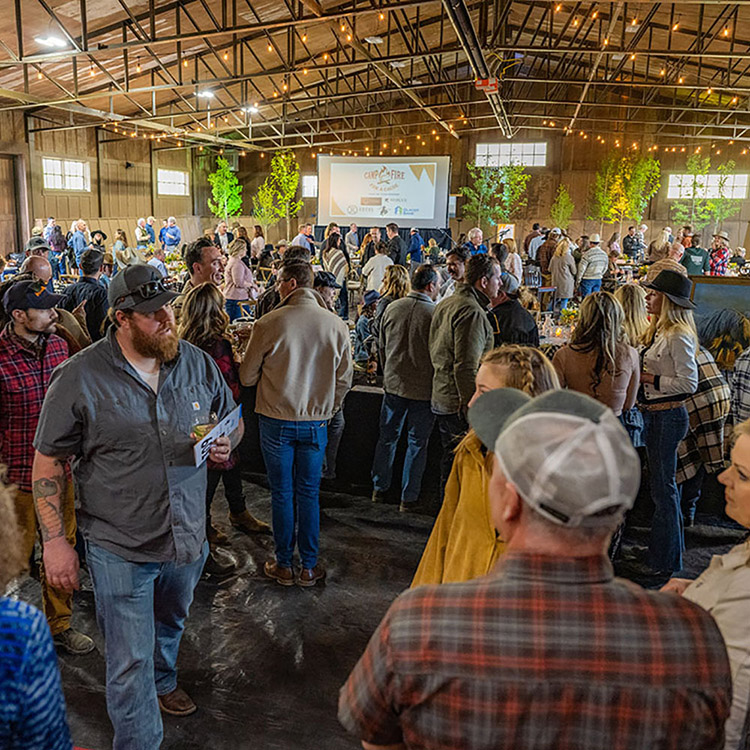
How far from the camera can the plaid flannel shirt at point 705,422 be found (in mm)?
3857

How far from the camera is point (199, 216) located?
2545 cm

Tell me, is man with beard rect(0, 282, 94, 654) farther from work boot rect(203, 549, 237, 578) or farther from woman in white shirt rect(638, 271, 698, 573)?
woman in white shirt rect(638, 271, 698, 573)

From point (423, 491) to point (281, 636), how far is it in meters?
1.90

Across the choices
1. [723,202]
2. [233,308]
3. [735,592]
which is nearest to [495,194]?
[723,202]

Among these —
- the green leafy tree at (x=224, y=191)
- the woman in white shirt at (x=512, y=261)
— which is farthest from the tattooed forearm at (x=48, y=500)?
the green leafy tree at (x=224, y=191)

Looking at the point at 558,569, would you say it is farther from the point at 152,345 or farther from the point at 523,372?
the point at 152,345

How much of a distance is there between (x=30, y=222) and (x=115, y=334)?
56.0 ft

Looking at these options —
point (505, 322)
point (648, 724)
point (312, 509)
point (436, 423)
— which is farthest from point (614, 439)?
point (436, 423)

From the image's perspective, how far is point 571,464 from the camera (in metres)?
0.98

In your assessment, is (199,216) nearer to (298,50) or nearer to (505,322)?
(298,50)

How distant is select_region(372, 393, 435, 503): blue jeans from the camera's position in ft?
15.1

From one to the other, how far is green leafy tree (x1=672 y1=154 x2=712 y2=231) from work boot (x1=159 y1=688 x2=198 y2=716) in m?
21.2

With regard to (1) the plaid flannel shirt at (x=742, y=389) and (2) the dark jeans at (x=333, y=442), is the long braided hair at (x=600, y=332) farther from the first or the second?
(2) the dark jeans at (x=333, y=442)

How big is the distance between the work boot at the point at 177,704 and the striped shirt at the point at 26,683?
168 centimetres
